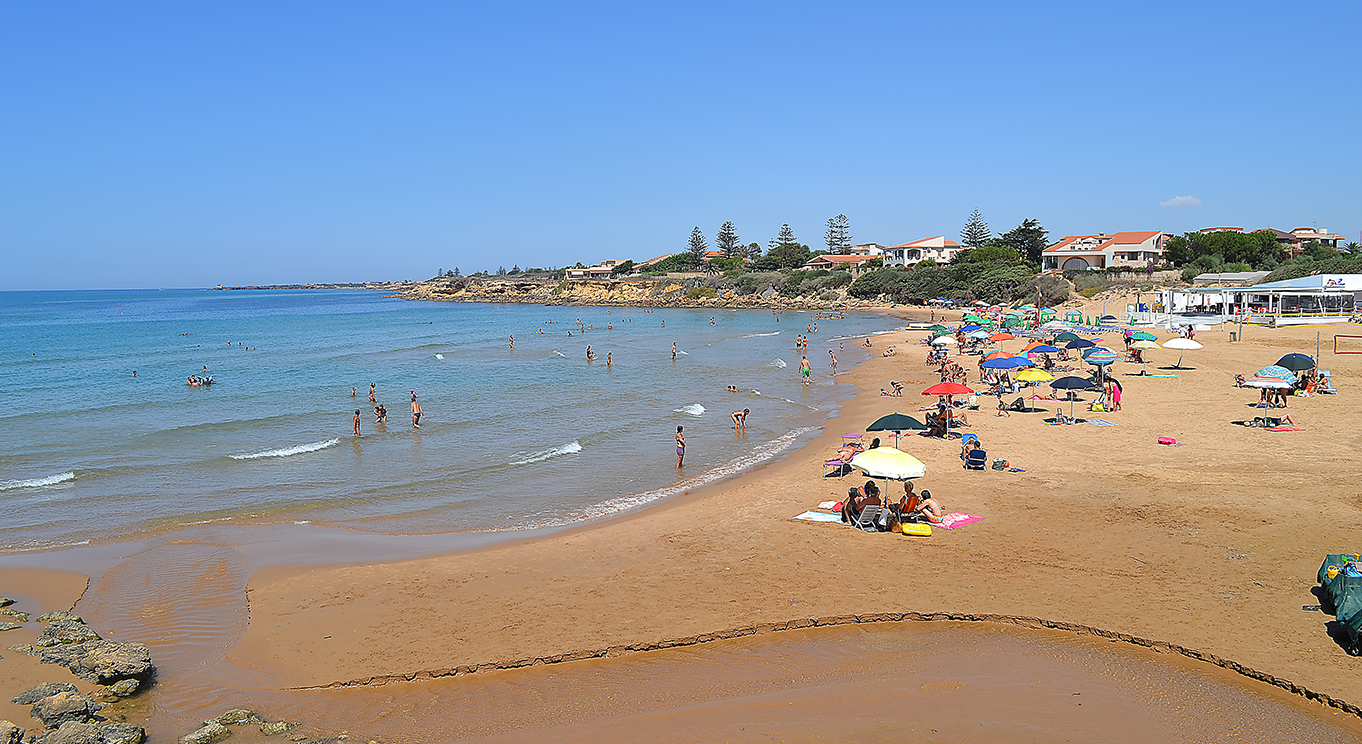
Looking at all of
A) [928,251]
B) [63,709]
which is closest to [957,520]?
[63,709]

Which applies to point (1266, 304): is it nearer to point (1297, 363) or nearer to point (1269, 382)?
point (1297, 363)

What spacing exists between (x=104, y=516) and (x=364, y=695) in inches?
416

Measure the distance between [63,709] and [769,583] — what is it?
24.5 feet

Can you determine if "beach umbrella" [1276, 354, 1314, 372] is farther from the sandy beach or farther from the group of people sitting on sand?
the group of people sitting on sand

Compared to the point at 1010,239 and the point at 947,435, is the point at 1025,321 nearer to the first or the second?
the point at 947,435

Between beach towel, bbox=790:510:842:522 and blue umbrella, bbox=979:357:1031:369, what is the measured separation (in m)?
10.4

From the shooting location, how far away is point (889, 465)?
40.4 feet

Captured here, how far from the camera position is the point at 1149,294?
58531 millimetres

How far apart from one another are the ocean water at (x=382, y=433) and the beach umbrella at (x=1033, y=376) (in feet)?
18.7

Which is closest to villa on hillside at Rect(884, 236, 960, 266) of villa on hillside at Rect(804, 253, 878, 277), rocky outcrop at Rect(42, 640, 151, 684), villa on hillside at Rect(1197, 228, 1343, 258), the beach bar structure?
villa on hillside at Rect(804, 253, 878, 277)

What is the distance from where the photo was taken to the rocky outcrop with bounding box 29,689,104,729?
721cm

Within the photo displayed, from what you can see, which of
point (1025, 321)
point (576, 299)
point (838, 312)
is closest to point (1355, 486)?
point (1025, 321)

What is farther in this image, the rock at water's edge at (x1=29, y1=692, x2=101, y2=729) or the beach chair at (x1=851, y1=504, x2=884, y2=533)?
the beach chair at (x1=851, y1=504, x2=884, y2=533)

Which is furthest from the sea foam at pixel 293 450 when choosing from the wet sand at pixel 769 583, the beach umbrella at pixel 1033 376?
the beach umbrella at pixel 1033 376
